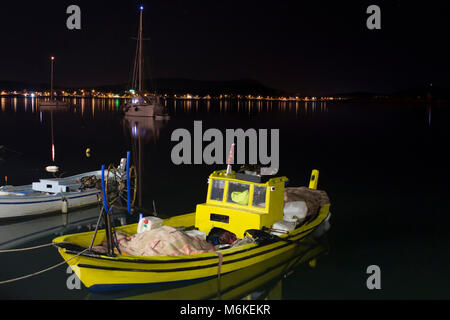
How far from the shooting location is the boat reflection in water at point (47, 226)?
47.7 feet

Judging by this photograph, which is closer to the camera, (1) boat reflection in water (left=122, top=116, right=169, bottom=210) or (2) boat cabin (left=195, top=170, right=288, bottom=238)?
(2) boat cabin (left=195, top=170, right=288, bottom=238)

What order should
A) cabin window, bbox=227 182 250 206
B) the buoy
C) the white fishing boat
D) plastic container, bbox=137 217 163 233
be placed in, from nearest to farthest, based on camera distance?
plastic container, bbox=137 217 163 233 → cabin window, bbox=227 182 250 206 → the white fishing boat → the buoy

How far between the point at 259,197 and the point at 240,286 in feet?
8.34

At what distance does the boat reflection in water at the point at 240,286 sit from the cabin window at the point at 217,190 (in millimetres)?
2219

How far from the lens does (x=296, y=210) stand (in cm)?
1468

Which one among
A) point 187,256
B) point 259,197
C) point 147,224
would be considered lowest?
point 187,256

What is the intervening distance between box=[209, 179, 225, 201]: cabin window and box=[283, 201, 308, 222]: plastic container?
2500 mm

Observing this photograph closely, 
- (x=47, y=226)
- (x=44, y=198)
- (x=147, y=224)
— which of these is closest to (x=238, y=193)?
(x=147, y=224)

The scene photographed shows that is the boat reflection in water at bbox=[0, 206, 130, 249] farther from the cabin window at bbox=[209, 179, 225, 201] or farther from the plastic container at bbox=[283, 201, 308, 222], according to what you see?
the plastic container at bbox=[283, 201, 308, 222]

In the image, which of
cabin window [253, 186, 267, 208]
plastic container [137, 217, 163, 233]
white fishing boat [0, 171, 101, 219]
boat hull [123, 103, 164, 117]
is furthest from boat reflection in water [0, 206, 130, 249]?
boat hull [123, 103, 164, 117]

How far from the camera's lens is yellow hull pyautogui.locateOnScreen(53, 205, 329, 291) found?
31.6 feet

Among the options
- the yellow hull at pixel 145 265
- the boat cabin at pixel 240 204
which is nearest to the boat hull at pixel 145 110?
the boat cabin at pixel 240 204

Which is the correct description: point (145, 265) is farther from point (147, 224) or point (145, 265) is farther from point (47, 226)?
point (47, 226)
